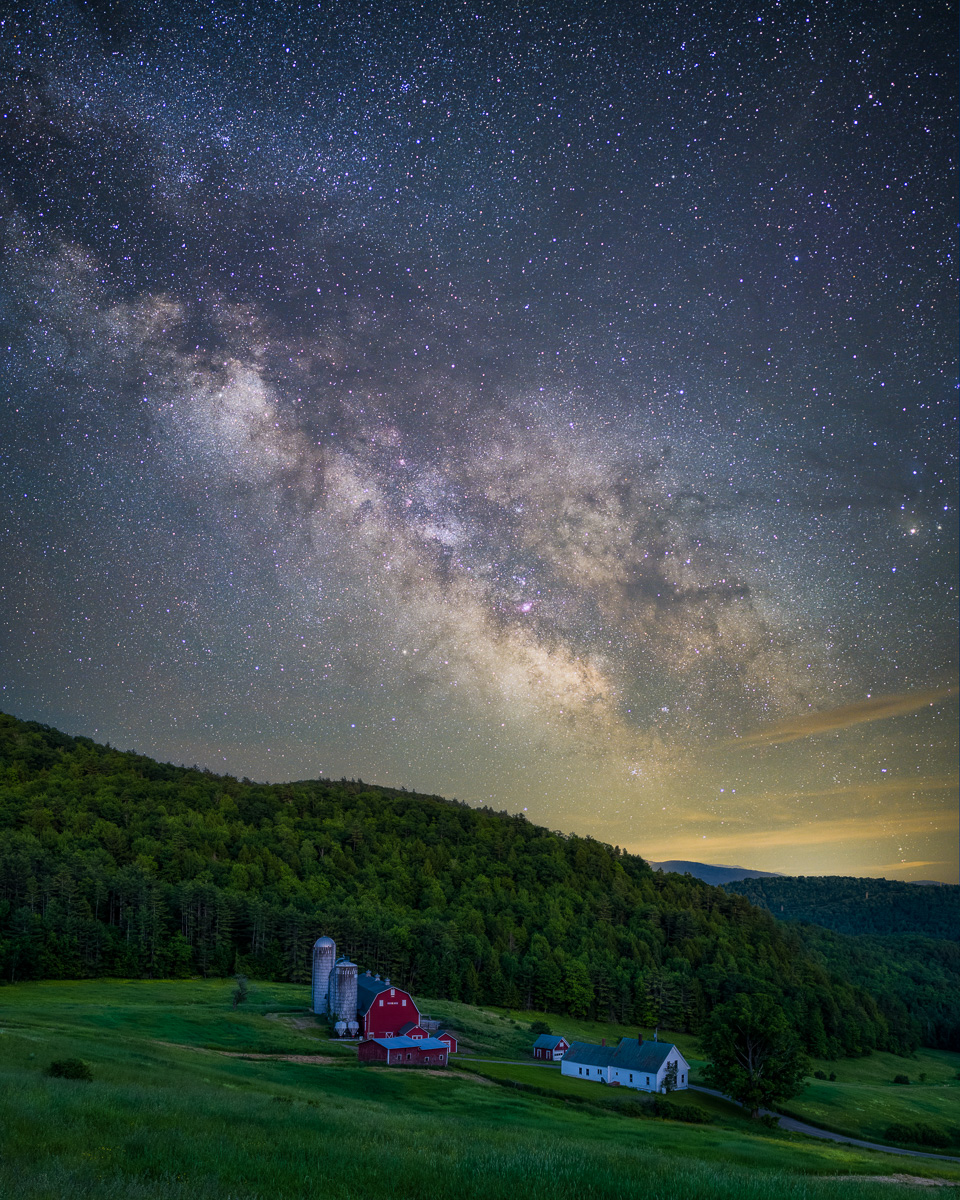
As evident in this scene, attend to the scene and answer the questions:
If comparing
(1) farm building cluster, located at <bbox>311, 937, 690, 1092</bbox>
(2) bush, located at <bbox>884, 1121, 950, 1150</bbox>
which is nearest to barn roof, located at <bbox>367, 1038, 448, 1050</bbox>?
(1) farm building cluster, located at <bbox>311, 937, 690, 1092</bbox>

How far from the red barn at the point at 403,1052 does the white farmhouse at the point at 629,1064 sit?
1840 centimetres

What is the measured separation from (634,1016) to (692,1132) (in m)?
82.4

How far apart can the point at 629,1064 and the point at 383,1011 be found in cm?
2555

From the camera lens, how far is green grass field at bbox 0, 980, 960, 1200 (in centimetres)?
1363

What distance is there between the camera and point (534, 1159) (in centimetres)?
1695

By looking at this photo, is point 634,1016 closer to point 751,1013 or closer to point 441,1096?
point 751,1013

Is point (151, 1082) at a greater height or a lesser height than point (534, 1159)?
lesser

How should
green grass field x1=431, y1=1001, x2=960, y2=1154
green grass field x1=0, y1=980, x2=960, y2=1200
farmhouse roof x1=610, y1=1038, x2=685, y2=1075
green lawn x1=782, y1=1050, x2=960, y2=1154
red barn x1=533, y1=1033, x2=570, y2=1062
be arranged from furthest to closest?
red barn x1=533, y1=1033, x2=570, y2=1062 < farmhouse roof x1=610, y1=1038, x2=685, y2=1075 < green grass field x1=431, y1=1001, x2=960, y2=1154 < green lawn x1=782, y1=1050, x2=960, y2=1154 < green grass field x1=0, y1=980, x2=960, y2=1200

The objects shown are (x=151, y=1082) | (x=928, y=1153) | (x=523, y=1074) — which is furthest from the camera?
(x=523, y=1074)

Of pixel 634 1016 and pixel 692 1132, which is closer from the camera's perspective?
pixel 692 1132

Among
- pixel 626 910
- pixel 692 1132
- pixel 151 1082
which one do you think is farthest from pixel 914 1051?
pixel 151 1082

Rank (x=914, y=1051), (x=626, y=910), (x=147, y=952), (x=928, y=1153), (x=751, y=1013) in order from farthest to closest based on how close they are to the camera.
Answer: (x=626, y=910) → (x=914, y=1051) → (x=147, y=952) → (x=751, y=1013) → (x=928, y=1153)

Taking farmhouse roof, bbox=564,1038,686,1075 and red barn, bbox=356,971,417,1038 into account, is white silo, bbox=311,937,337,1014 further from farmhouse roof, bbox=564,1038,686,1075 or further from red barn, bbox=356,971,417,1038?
farmhouse roof, bbox=564,1038,686,1075

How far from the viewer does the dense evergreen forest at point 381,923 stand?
123312mm
